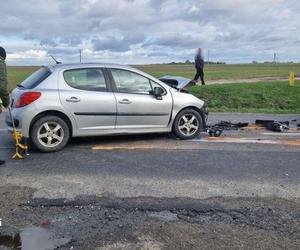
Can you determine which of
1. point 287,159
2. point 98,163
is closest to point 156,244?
point 98,163

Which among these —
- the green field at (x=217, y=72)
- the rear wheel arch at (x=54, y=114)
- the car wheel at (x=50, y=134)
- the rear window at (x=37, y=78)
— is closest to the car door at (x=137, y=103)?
the rear wheel arch at (x=54, y=114)

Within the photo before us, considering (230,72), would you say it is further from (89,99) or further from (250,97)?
(89,99)

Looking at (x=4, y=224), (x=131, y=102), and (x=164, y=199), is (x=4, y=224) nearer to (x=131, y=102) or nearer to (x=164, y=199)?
(x=164, y=199)

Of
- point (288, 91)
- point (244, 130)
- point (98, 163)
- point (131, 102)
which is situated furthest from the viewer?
point (288, 91)

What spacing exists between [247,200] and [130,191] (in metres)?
1.44

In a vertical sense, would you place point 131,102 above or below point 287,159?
above

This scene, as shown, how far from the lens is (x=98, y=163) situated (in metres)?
7.24

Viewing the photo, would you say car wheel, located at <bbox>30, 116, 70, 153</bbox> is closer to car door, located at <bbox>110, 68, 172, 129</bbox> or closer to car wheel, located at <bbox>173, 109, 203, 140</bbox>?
car door, located at <bbox>110, 68, 172, 129</bbox>

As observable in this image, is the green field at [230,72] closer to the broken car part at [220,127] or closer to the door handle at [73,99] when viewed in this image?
the broken car part at [220,127]

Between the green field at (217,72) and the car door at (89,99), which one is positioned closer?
the car door at (89,99)

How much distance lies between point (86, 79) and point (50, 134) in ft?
4.10

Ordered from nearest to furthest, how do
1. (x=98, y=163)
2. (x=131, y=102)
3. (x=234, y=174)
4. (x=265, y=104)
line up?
(x=234, y=174) → (x=98, y=163) → (x=131, y=102) → (x=265, y=104)

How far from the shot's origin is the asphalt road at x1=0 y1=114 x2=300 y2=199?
5848 millimetres

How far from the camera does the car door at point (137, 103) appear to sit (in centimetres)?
862
